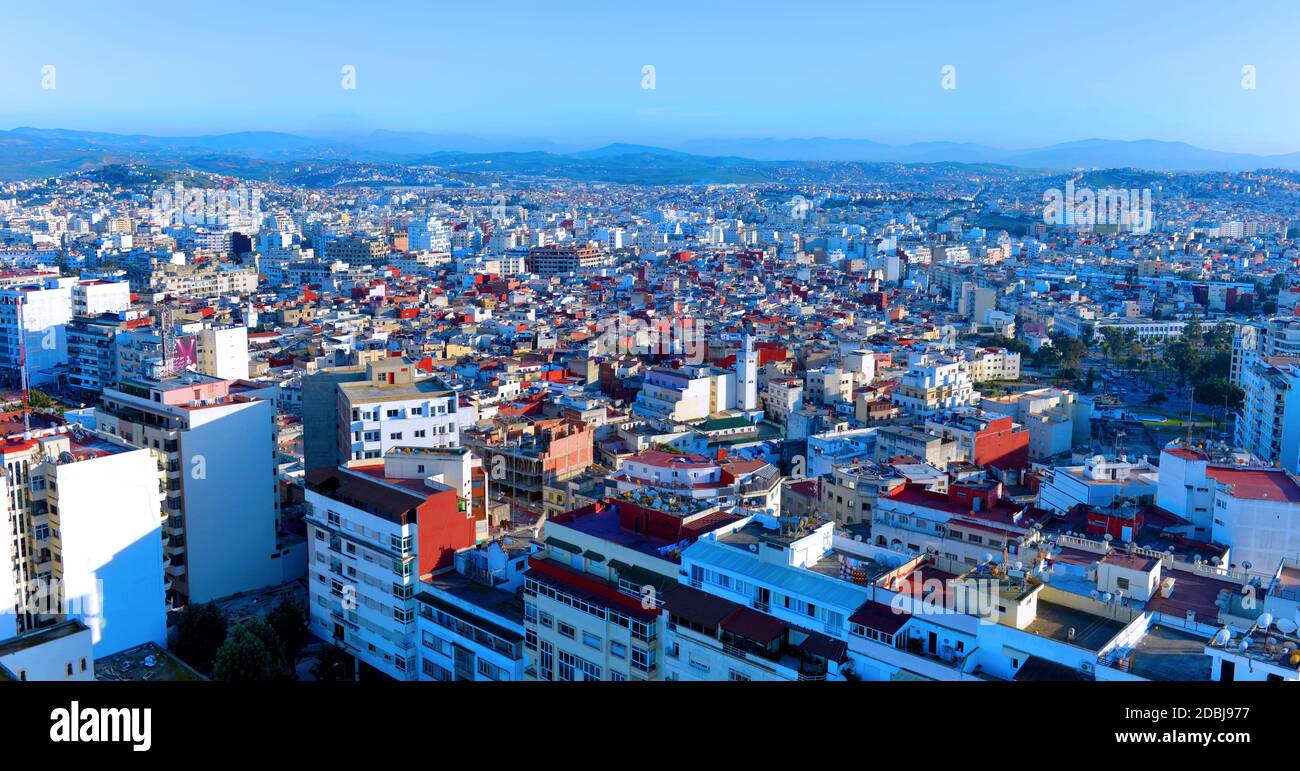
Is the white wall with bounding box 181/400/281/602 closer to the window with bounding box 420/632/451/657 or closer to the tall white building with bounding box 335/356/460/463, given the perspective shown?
the tall white building with bounding box 335/356/460/463

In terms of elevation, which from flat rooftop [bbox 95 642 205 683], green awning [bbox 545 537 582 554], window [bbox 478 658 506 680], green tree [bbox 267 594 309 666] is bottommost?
flat rooftop [bbox 95 642 205 683]

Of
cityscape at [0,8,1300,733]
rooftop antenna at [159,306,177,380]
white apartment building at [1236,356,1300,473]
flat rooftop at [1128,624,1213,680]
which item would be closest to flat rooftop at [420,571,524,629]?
cityscape at [0,8,1300,733]

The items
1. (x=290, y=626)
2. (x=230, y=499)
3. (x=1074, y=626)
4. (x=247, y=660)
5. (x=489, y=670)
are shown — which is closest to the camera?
(x=1074, y=626)

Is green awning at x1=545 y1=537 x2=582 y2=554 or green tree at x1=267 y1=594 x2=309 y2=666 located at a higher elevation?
green awning at x1=545 y1=537 x2=582 y2=554

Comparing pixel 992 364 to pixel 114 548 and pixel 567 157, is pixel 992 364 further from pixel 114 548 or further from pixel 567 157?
pixel 567 157

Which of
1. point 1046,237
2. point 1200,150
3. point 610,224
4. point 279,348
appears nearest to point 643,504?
point 279,348

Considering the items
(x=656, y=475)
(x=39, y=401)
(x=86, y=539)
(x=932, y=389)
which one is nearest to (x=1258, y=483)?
(x=656, y=475)
